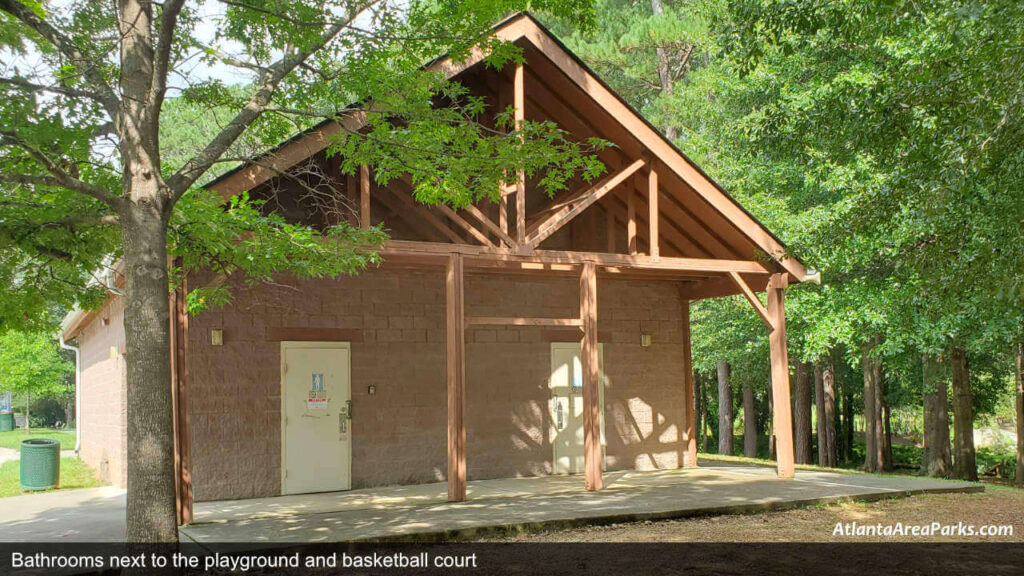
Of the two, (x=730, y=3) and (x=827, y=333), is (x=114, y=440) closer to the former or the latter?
(x=730, y=3)

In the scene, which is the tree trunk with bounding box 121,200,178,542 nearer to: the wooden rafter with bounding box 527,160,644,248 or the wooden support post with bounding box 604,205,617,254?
the wooden rafter with bounding box 527,160,644,248

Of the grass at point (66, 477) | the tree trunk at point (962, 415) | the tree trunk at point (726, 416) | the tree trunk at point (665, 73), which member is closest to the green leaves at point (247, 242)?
the grass at point (66, 477)

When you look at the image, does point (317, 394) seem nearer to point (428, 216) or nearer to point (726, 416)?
point (428, 216)

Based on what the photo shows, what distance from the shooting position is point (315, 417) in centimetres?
1089

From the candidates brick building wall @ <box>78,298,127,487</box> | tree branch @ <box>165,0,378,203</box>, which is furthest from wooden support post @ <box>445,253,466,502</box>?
brick building wall @ <box>78,298,127,487</box>

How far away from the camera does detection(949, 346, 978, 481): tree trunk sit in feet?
57.5

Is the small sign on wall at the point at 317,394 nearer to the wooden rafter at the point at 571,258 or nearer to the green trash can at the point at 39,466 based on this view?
the wooden rafter at the point at 571,258

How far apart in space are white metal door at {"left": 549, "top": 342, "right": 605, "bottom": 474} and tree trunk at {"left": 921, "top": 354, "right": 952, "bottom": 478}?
9797 mm

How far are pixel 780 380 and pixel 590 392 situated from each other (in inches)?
123

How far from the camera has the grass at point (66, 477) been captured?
Answer: 40.2 feet

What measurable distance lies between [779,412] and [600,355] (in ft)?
9.35

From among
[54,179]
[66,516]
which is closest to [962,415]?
[66,516]

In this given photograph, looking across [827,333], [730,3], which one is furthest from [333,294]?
[827,333]

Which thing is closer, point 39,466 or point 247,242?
point 247,242
